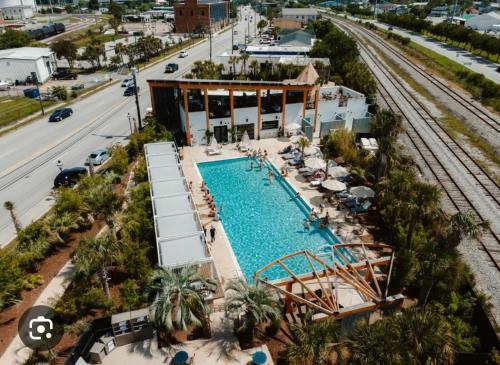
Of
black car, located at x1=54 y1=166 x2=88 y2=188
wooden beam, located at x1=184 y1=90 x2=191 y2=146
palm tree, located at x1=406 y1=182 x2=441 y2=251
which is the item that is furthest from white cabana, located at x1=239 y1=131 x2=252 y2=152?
palm tree, located at x1=406 y1=182 x2=441 y2=251

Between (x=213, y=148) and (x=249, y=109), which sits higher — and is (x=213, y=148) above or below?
below

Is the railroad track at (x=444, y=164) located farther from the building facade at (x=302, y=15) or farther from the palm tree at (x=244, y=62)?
the building facade at (x=302, y=15)

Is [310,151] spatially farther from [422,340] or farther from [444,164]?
[422,340]

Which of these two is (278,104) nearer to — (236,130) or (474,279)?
(236,130)

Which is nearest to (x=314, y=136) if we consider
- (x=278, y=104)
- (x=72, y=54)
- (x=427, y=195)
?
(x=278, y=104)

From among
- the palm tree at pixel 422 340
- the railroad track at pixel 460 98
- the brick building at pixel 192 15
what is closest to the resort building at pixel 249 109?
the railroad track at pixel 460 98

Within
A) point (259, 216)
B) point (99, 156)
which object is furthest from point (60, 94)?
point (259, 216)
